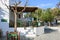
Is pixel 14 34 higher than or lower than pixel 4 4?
lower

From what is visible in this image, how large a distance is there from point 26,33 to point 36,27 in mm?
1554

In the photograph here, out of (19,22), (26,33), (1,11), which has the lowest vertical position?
(26,33)

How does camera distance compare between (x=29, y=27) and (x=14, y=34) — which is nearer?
(x=14, y=34)

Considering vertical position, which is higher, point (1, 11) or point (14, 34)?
point (1, 11)

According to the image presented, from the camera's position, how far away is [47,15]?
52.2m

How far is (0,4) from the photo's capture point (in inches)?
790

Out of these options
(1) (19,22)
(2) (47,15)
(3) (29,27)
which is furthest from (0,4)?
(2) (47,15)

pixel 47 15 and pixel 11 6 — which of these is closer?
pixel 11 6

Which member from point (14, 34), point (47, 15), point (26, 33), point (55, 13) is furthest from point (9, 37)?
point (55, 13)

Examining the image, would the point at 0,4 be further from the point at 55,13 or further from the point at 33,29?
the point at 55,13

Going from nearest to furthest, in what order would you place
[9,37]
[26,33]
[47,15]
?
1. [9,37]
2. [26,33]
3. [47,15]

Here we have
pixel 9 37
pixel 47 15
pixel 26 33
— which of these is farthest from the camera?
pixel 47 15

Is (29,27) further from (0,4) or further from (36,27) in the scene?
(0,4)

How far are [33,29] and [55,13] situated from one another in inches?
1435
